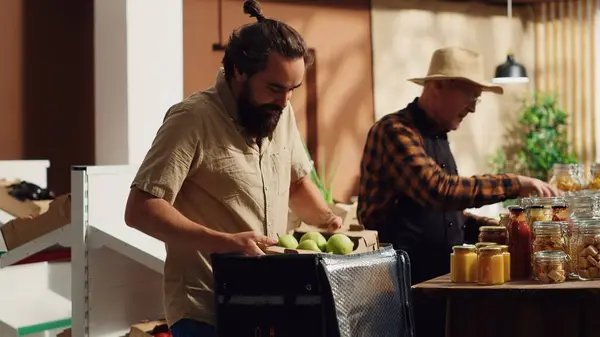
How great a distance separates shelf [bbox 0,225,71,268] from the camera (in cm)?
380

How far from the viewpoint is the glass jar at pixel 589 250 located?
2707 millimetres

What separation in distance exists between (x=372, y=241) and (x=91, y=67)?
4.46m

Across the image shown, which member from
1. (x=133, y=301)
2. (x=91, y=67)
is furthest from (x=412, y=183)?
(x=91, y=67)

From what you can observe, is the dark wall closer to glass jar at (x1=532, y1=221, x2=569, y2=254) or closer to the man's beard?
the man's beard

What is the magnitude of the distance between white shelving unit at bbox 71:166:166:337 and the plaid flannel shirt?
838 mm

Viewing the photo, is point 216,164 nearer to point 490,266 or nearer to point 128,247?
point 490,266

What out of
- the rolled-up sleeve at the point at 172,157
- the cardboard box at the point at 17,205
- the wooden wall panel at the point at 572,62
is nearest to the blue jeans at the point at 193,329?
the rolled-up sleeve at the point at 172,157

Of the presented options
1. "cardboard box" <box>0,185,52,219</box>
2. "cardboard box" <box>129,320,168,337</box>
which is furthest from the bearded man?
"cardboard box" <box>0,185,52,219</box>

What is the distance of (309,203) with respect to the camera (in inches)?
111

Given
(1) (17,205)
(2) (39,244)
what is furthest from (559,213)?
(1) (17,205)

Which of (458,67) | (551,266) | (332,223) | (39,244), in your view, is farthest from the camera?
(39,244)

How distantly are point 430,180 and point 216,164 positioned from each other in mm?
1225

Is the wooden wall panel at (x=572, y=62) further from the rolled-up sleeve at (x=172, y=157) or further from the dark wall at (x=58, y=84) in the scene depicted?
the rolled-up sleeve at (x=172, y=157)

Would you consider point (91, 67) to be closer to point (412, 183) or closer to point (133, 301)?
point (133, 301)
